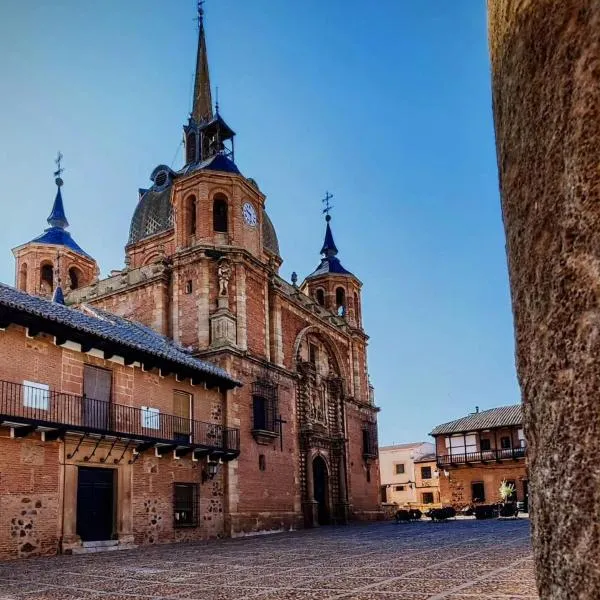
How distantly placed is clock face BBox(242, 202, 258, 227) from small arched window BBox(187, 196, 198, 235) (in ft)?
7.60

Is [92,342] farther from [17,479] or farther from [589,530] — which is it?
[589,530]

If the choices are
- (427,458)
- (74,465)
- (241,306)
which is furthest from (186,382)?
(427,458)

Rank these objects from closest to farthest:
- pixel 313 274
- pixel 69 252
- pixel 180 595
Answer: pixel 180 595 < pixel 69 252 < pixel 313 274

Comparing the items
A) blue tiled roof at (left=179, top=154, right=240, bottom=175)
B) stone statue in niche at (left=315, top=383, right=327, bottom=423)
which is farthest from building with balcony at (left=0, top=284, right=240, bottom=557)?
blue tiled roof at (left=179, top=154, right=240, bottom=175)

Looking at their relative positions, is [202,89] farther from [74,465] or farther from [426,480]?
[426,480]

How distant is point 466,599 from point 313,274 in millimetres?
36273

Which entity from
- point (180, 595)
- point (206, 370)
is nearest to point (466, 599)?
point (180, 595)

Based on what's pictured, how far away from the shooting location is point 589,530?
1.31 metres

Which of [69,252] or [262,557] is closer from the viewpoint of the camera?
[262,557]

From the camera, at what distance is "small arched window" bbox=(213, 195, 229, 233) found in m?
30.8

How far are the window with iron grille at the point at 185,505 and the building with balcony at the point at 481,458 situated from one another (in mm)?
26229

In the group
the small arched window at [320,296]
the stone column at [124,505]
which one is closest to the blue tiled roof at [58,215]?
the small arched window at [320,296]

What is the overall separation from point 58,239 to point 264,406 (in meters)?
18.9

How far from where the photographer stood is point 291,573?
11.4m
